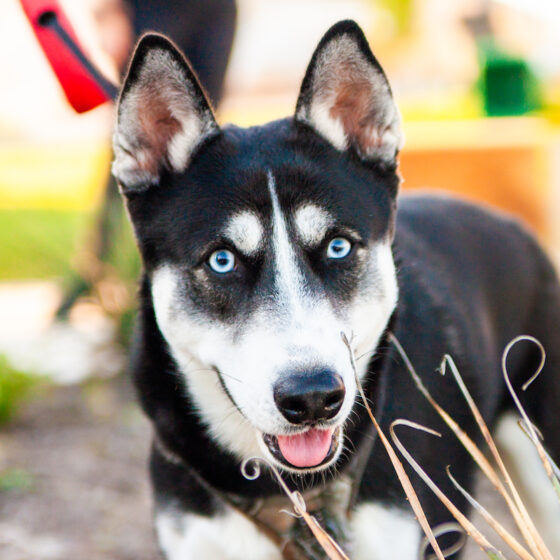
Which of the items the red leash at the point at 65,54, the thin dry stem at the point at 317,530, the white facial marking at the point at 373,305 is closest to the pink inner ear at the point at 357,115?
the white facial marking at the point at 373,305

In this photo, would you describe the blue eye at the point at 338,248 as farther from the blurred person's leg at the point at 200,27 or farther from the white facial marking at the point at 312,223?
the blurred person's leg at the point at 200,27

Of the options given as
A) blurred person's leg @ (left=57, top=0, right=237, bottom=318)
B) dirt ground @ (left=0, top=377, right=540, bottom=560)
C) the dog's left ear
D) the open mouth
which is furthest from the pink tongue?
blurred person's leg @ (left=57, top=0, right=237, bottom=318)

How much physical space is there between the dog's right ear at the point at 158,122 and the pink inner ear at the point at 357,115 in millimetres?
396

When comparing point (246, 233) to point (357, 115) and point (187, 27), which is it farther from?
point (187, 27)

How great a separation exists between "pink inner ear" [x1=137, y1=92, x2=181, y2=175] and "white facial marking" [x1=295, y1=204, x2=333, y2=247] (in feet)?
1.67

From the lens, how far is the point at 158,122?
258 cm

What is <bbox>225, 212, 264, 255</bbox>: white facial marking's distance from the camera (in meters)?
2.32

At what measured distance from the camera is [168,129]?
2590 millimetres

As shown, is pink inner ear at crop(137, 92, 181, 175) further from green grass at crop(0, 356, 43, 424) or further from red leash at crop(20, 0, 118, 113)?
green grass at crop(0, 356, 43, 424)

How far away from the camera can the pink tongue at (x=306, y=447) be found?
2.19 meters

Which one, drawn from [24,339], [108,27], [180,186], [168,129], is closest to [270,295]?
[180,186]

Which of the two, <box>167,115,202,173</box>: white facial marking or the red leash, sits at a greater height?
the red leash

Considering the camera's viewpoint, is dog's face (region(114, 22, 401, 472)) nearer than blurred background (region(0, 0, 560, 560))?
Yes

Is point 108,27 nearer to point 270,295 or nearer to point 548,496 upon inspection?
point 270,295
